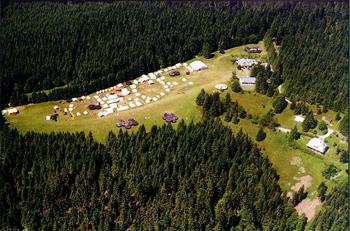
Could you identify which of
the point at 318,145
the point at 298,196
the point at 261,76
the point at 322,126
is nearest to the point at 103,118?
the point at 261,76

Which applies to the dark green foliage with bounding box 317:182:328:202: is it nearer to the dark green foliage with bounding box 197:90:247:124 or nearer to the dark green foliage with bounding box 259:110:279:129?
the dark green foliage with bounding box 259:110:279:129

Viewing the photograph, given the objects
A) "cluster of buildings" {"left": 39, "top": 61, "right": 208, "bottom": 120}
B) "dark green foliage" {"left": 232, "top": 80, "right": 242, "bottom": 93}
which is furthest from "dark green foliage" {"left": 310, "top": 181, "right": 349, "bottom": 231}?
"cluster of buildings" {"left": 39, "top": 61, "right": 208, "bottom": 120}

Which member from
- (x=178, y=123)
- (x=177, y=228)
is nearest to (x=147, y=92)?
(x=178, y=123)

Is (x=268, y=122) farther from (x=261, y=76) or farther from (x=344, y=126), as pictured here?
(x=261, y=76)

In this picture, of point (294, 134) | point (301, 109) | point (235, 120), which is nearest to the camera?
point (294, 134)

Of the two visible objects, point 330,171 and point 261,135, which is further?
point 261,135

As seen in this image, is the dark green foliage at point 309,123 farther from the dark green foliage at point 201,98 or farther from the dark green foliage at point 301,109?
the dark green foliage at point 201,98
